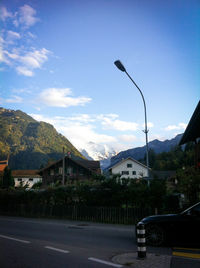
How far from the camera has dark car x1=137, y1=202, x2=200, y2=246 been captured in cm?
754

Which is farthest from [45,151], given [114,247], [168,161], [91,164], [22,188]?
[114,247]

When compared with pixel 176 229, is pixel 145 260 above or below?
below

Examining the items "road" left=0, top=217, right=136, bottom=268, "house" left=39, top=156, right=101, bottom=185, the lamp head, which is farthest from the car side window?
"house" left=39, top=156, right=101, bottom=185

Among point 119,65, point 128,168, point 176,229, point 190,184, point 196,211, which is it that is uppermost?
point 119,65

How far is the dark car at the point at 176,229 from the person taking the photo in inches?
297

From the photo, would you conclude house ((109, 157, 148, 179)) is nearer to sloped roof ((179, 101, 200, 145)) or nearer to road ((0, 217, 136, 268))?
sloped roof ((179, 101, 200, 145))

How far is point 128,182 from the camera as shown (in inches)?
665

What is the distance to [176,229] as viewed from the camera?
25.3 feet

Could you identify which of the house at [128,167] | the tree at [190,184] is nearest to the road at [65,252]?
the tree at [190,184]

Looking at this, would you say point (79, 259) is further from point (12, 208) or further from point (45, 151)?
point (45, 151)

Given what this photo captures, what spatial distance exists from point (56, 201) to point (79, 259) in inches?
543

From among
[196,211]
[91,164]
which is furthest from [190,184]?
[91,164]

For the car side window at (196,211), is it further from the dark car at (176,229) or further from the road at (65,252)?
the road at (65,252)

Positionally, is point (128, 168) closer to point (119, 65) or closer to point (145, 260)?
point (119, 65)
